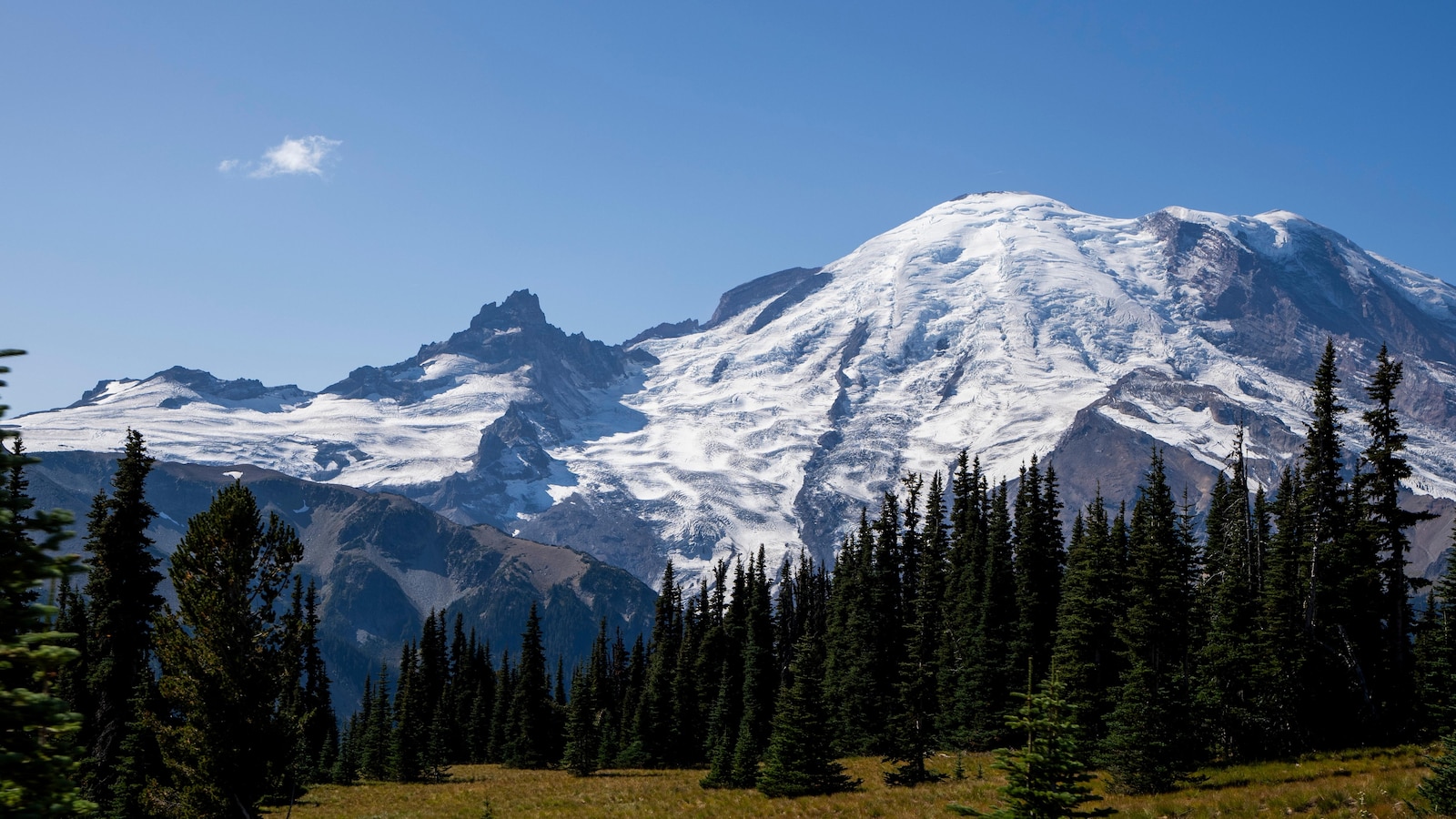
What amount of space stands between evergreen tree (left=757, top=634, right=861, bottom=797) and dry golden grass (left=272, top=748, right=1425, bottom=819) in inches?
43.0

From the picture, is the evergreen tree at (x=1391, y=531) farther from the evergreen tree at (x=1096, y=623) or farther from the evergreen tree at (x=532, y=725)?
the evergreen tree at (x=532, y=725)

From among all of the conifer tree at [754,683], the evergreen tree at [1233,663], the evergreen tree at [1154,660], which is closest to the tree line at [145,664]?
the conifer tree at [754,683]

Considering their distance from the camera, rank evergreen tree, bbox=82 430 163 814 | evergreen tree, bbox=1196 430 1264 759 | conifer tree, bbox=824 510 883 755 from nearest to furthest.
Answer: evergreen tree, bbox=82 430 163 814
evergreen tree, bbox=1196 430 1264 759
conifer tree, bbox=824 510 883 755

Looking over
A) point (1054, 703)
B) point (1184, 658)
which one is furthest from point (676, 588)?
point (1054, 703)

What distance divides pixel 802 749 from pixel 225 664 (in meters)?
26.7

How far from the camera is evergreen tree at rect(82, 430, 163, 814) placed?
3950 cm

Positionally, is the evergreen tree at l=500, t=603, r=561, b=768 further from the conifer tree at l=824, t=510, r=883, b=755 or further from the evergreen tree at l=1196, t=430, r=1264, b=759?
the evergreen tree at l=1196, t=430, r=1264, b=759

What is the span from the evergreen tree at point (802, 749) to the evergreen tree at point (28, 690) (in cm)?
3734

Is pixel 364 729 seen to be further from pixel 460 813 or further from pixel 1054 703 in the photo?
pixel 1054 703

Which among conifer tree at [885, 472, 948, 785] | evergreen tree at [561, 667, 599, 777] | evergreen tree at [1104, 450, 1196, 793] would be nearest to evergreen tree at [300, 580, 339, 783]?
evergreen tree at [561, 667, 599, 777]

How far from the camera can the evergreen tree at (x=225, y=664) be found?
86.8 feet

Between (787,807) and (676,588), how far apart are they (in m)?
73.8

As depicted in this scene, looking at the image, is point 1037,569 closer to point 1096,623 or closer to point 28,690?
point 1096,623

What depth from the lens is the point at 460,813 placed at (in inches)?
1860
